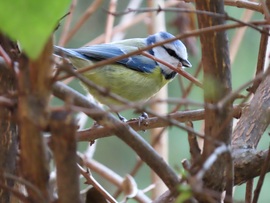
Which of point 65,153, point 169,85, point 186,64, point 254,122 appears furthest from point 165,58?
point 65,153

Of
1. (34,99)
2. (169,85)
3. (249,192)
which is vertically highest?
(34,99)

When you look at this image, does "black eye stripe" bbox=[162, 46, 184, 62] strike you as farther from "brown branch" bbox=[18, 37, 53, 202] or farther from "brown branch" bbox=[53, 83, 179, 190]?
"brown branch" bbox=[18, 37, 53, 202]

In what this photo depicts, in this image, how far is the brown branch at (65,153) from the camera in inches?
12.8

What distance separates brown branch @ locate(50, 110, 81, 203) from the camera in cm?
32

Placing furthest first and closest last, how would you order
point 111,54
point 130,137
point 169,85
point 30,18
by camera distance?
point 169,85
point 111,54
point 130,137
point 30,18

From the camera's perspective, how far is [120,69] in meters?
1.69

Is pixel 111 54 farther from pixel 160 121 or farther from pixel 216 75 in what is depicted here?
pixel 216 75

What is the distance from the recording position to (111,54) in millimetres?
1646

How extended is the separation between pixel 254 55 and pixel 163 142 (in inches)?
65.0

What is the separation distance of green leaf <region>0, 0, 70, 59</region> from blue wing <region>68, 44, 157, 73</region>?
1275mm

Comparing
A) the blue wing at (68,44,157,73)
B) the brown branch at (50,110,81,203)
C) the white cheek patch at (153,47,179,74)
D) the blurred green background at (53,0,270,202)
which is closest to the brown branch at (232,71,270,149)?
the brown branch at (50,110,81,203)

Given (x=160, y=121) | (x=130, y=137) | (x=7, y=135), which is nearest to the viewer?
(x=130, y=137)

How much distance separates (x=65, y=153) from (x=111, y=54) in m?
1.32

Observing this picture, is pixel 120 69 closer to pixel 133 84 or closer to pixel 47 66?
pixel 133 84
